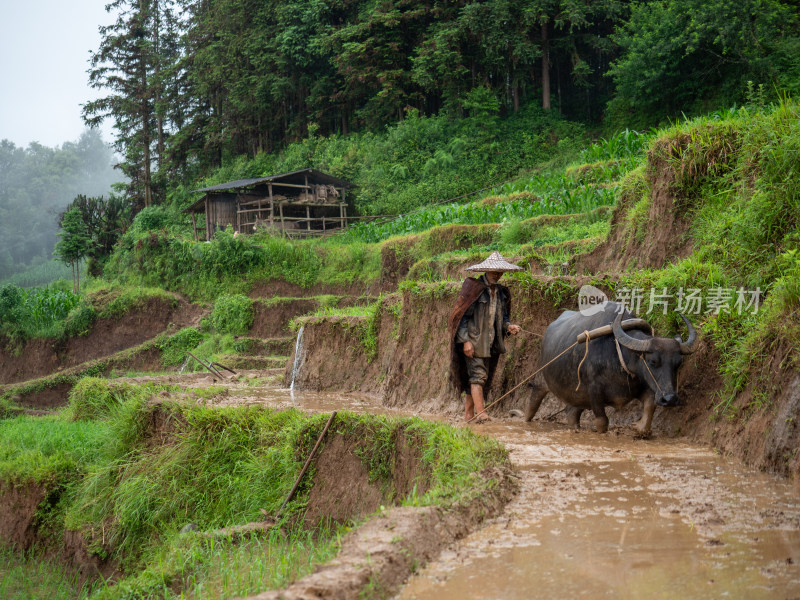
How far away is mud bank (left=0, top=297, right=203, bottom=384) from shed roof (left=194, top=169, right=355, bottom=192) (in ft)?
22.1

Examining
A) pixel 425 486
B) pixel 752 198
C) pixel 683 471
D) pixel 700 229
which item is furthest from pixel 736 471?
pixel 700 229

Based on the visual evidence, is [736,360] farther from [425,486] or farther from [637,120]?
[637,120]

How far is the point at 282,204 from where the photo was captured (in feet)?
106

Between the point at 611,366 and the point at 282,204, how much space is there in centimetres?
2710

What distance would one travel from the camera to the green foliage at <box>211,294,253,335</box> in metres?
24.9

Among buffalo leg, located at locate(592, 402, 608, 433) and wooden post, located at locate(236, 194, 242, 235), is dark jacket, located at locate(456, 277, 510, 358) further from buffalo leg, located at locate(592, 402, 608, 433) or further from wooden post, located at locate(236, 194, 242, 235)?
wooden post, located at locate(236, 194, 242, 235)

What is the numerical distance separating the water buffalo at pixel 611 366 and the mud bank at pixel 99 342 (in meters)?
22.1

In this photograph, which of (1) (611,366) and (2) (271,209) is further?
(2) (271,209)

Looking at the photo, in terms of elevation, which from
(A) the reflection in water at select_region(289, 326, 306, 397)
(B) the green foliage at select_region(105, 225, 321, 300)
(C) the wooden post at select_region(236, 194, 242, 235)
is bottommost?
(A) the reflection in water at select_region(289, 326, 306, 397)

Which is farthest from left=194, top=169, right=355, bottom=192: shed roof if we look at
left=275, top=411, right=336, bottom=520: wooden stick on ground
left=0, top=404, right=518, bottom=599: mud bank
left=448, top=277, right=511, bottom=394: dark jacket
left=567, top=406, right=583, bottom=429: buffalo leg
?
left=567, top=406, right=583, bottom=429: buffalo leg

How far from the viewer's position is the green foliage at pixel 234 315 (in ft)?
81.6

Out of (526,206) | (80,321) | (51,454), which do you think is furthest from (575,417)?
(80,321)

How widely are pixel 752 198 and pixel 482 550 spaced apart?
17.8 ft

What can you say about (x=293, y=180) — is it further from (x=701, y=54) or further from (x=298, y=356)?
(x=298, y=356)
